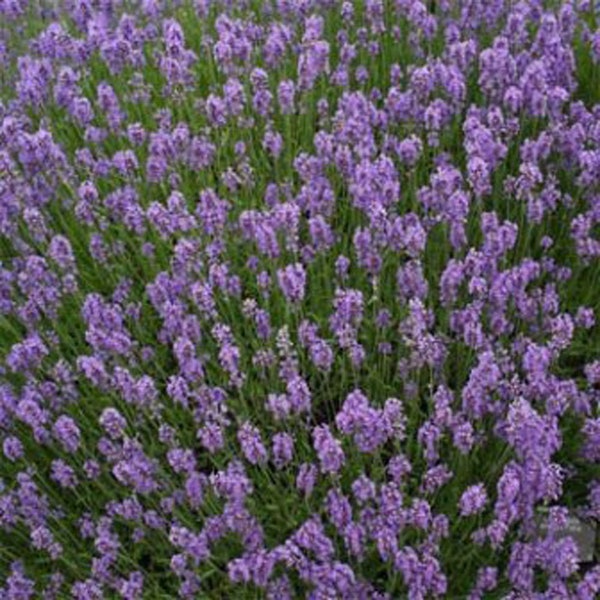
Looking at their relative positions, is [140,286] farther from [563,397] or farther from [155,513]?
[563,397]

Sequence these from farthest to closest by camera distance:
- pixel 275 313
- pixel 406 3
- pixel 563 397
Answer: pixel 406 3
pixel 275 313
pixel 563 397

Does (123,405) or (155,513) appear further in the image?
(123,405)

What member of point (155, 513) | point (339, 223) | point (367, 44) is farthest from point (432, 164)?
point (155, 513)

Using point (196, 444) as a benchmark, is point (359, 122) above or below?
above

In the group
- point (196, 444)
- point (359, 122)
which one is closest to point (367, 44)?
point (359, 122)

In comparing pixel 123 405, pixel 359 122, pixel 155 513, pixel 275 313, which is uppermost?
pixel 359 122

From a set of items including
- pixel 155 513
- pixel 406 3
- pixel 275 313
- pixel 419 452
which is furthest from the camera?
pixel 406 3
